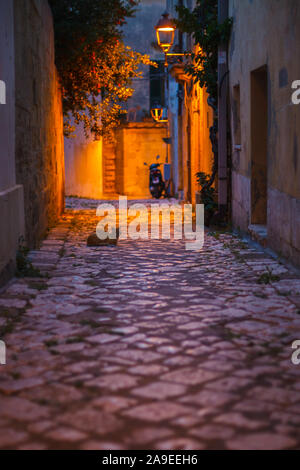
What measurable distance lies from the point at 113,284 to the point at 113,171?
2436cm

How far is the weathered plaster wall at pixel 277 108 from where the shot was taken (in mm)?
6309

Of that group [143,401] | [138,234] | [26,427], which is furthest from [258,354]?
[138,234]

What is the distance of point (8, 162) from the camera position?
6.44 meters

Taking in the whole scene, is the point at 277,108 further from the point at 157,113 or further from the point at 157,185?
the point at 157,113

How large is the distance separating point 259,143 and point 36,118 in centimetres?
297

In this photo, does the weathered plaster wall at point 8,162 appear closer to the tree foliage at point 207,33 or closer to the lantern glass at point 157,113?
the tree foliage at point 207,33

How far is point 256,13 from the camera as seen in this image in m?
8.10

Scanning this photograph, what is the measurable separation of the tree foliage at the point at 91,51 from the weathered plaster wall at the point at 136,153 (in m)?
14.3

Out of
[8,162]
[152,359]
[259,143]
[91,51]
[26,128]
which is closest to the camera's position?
[152,359]

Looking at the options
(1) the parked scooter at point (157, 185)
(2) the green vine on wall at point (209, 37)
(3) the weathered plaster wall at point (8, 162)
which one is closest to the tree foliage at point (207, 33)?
(2) the green vine on wall at point (209, 37)

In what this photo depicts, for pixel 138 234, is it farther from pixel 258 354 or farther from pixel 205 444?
pixel 205 444

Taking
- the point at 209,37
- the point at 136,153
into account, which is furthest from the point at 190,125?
the point at 136,153

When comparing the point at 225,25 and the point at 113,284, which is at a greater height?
the point at 225,25

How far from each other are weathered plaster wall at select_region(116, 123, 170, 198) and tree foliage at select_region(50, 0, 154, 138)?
14.3m
